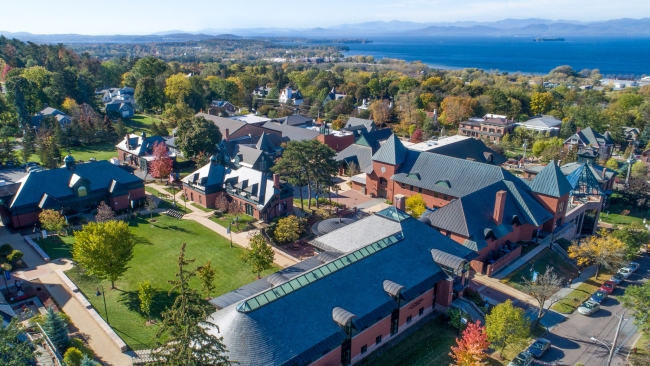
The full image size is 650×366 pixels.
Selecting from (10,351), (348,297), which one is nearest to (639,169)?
(348,297)

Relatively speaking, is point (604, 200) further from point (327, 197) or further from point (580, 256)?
point (327, 197)

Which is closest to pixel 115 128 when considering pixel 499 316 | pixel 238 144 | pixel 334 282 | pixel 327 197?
pixel 238 144

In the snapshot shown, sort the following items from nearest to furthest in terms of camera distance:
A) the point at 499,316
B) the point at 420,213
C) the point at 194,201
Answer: the point at 499,316 < the point at 420,213 < the point at 194,201

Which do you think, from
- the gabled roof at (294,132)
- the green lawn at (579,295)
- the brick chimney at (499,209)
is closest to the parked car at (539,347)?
the green lawn at (579,295)

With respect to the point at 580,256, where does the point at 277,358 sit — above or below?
above

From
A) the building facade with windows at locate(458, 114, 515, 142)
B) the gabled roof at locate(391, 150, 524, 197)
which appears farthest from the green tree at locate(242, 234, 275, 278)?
the building facade with windows at locate(458, 114, 515, 142)

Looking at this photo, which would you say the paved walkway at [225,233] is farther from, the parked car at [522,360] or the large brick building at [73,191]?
the parked car at [522,360]

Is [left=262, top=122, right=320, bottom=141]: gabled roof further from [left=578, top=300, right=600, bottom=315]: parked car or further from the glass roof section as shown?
[left=578, top=300, right=600, bottom=315]: parked car
